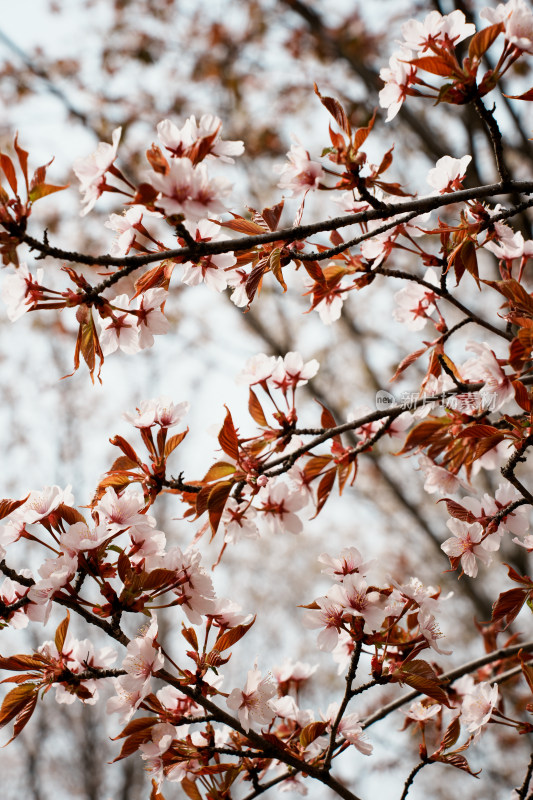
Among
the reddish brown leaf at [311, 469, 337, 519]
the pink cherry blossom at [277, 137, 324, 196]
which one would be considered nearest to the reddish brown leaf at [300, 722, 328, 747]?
the reddish brown leaf at [311, 469, 337, 519]

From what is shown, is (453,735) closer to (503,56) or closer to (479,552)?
(479,552)

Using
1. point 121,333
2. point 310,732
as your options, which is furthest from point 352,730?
point 121,333

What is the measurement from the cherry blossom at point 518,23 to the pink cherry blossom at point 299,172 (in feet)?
1.15

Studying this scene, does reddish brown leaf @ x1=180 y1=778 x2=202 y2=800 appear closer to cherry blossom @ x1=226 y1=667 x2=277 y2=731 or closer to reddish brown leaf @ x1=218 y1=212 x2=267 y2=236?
cherry blossom @ x1=226 y1=667 x2=277 y2=731

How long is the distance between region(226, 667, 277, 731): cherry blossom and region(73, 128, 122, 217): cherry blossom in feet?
2.82

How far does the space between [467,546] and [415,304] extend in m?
0.59

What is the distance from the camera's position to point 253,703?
→ 1144 mm

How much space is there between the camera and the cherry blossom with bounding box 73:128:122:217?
94 cm

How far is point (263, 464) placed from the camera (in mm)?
1197

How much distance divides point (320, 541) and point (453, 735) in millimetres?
8583

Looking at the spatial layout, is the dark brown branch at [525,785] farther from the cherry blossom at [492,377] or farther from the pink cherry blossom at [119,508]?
the pink cherry blossom at [119,508]

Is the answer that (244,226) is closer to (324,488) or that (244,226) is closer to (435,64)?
(435,64)

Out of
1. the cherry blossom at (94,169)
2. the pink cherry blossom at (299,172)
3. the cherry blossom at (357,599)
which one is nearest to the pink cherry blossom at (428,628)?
the cherry blossom at (357,599)

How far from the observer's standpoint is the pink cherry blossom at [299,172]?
3.60 ft
